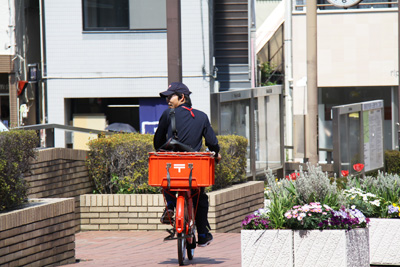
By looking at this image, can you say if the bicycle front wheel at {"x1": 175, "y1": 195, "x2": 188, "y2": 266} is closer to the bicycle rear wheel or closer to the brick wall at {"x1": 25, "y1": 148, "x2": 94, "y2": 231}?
the bicycle rear wheel

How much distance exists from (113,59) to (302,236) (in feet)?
54.5

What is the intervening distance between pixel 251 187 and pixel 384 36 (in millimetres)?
15370

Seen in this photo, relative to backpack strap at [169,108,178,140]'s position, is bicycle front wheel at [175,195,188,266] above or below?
below

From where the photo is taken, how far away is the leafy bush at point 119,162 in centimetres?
1120

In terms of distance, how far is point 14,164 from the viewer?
770 centimetres

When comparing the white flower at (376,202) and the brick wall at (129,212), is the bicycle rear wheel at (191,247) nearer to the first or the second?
the white flower at (376,202)

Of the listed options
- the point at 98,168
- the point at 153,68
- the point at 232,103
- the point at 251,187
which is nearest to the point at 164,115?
the point at 98,168

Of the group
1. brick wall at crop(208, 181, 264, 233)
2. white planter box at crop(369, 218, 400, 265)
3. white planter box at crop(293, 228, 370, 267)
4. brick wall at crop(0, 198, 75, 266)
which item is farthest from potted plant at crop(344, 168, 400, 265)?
brick wall at crop(208, 181, 264, 233)

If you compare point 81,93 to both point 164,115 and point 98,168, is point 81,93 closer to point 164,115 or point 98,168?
point 98,168

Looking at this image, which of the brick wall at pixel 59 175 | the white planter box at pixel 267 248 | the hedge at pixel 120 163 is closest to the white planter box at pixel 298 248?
the white planter box at pixel 267 248

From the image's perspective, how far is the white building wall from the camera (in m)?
22.5

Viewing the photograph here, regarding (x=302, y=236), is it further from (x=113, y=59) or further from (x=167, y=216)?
(x=113, y=59)

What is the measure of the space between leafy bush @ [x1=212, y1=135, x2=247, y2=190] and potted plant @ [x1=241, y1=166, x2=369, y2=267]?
194 inches

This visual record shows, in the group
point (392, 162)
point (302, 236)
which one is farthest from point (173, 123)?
point (392, 162)
